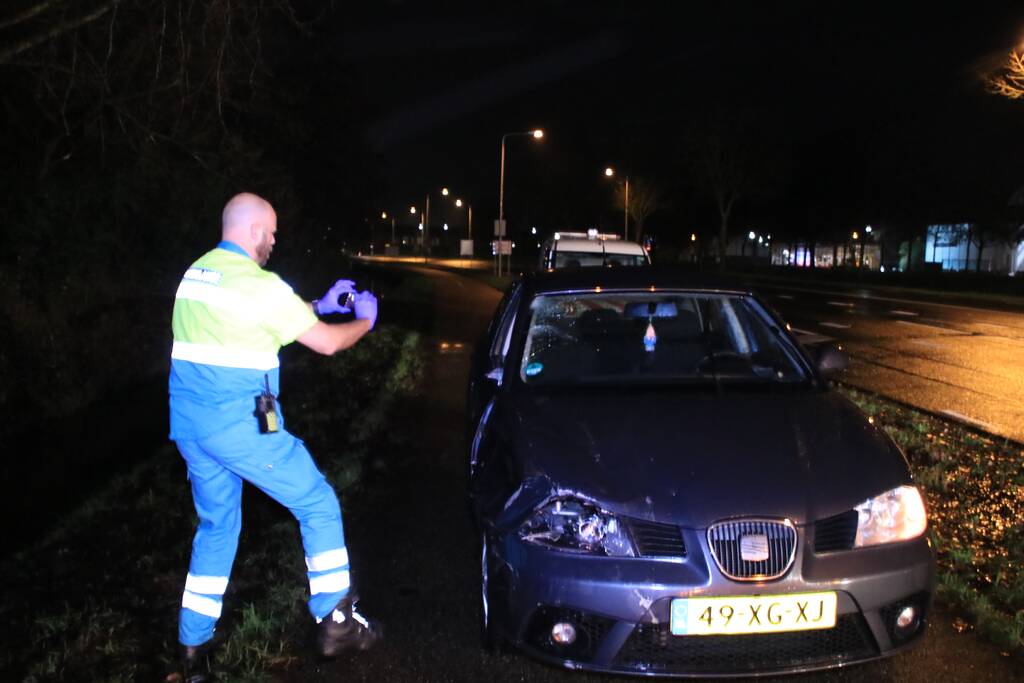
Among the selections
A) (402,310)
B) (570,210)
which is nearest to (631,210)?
(570,210)

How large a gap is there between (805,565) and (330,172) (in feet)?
128

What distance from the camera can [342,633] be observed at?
3477 mm

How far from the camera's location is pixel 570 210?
2660 inches

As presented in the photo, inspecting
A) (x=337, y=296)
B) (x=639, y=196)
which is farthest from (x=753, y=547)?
(x=639, y=196)

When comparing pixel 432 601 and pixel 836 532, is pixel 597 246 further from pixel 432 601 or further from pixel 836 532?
pixel 836 532

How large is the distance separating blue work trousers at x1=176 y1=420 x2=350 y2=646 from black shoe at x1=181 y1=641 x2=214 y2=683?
27 mm

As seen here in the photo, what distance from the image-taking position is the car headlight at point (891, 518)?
316 cm

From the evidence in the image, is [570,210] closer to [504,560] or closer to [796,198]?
[796,198]

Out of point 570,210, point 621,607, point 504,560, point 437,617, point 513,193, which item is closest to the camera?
point 621,607

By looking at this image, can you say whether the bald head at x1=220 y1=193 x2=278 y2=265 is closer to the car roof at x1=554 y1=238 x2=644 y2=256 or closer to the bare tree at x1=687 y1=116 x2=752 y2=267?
the car roof at x1=554 y1=238 x2=644 y2=256

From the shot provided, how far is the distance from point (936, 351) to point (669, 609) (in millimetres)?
12537

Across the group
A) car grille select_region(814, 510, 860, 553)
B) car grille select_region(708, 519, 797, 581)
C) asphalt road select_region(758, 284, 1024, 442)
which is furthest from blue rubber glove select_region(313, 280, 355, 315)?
asphalt road select_region(758, 284, 1024, 442)

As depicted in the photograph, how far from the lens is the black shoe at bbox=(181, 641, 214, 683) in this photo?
→ 3330mm

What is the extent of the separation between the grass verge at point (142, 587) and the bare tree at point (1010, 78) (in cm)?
1690
